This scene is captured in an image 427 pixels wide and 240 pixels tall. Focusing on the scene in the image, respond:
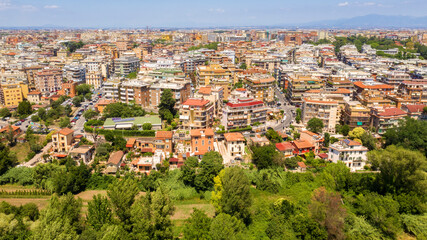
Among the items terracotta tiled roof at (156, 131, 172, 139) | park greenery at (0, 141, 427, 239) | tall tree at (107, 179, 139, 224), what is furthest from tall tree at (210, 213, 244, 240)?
terracotta tiled roof at (156, 131, 172, 139)

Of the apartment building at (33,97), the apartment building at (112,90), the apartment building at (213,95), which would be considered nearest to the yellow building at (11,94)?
the apartment building at (33,97)

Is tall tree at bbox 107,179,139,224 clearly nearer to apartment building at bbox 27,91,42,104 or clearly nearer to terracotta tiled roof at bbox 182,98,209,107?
terracotta tiled roof at bbox 182,98,209,107

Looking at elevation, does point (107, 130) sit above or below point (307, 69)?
below

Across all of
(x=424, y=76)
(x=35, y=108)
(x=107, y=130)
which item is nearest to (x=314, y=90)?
(x=424, y=76)

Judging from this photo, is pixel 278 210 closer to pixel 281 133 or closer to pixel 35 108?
pixel 281 133

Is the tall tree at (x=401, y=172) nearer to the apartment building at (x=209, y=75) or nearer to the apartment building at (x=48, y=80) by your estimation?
the apartment building at (x=209, y=75)
